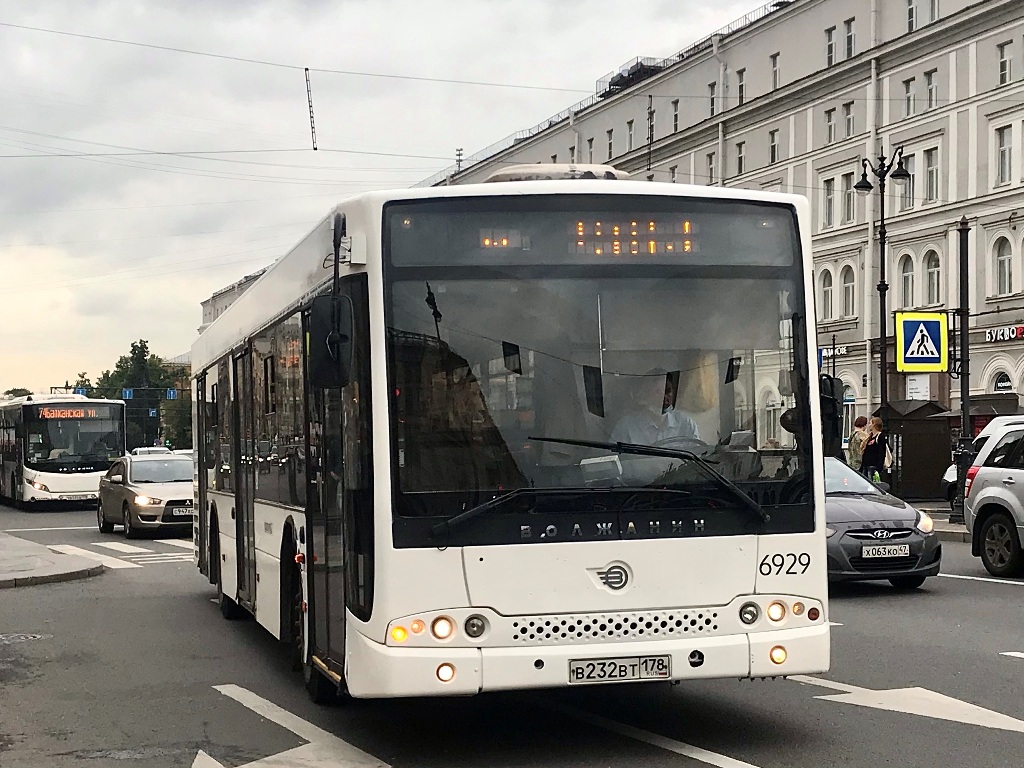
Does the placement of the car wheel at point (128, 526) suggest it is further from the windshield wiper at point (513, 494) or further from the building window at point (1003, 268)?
the building window at point (1003, 268)

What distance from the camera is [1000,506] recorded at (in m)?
17.6

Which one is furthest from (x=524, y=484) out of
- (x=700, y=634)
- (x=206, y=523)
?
(x=206, y=523)

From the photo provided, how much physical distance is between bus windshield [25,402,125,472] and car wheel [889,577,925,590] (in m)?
29.7

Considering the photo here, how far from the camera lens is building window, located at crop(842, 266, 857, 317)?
209 feet

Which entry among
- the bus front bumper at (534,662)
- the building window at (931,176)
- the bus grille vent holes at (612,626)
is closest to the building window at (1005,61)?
the building window at (931,176)

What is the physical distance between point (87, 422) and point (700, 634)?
37.4m

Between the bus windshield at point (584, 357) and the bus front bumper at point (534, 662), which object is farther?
the bus windshield at point (584, 357)

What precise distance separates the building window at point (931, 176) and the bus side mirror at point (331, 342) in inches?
2124

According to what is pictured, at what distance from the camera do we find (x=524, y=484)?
300 inches

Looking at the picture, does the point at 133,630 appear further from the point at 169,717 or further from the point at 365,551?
the point at 365,551

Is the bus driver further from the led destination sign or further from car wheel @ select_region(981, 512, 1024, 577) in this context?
the led destination sign

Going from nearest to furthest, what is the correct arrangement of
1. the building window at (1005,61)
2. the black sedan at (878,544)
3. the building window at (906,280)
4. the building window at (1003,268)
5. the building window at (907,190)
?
1. the black sedan at (878,544)
2. the building window at (1005,61)
3. the building window at (1003,268)
4. the building window at (907,190)
5. the building window at (906,280)

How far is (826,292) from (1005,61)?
14.0 m

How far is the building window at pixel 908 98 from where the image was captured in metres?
59.3
